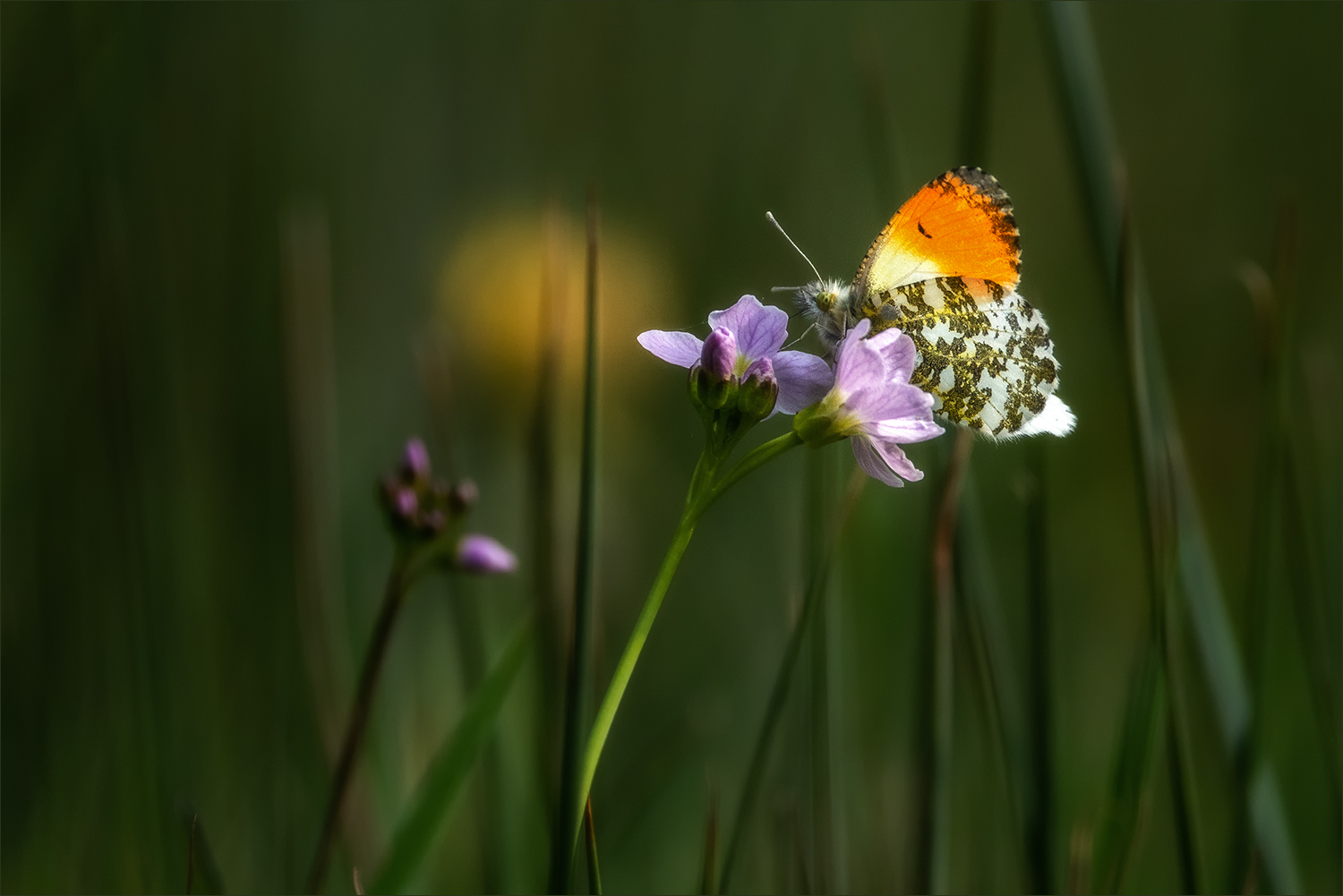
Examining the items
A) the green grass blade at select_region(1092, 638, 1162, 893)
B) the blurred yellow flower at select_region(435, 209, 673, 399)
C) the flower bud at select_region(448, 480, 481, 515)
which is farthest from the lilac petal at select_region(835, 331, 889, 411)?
the blurred yellow flower at select_region(435, 209, 673, 399)

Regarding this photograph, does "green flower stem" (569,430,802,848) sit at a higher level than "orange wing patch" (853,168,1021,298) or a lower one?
lower

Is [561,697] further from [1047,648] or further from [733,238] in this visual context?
[733,238]

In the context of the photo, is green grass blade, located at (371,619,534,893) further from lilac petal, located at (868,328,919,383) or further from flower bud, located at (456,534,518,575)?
lilac petal, located at (868,328,919,383)

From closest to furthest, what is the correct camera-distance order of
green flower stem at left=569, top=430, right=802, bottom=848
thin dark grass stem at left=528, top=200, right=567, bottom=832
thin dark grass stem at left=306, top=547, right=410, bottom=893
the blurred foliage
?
green flower stem at left=569, top=430, right=802, bottom=848, thin dark grass stem at left=306, top=547, right=410, bottom=893, thin dark grass stem at left=528, top=200, right=567, bottom=832, the blurred foliage

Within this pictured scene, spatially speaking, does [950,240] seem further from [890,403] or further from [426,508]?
[426,508]

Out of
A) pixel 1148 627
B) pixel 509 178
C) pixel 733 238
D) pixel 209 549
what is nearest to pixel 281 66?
pixel 509 178

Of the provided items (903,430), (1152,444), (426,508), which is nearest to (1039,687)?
(1152,444)
